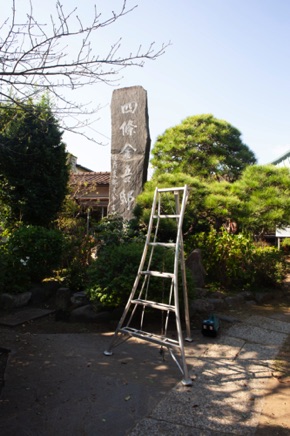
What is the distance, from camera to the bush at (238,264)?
6.75 meters

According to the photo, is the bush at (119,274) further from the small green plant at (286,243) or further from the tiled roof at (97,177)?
the tiled roof at (97,177)

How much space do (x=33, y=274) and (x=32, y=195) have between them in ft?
6.43

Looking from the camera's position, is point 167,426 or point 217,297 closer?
Answer: point 167,426

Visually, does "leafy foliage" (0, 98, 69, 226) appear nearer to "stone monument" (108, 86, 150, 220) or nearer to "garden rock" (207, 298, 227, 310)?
"stone monument" (108, 86, 150, 220)

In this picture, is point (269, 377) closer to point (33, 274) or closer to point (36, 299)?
point (36, 299)

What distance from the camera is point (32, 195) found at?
7430mm

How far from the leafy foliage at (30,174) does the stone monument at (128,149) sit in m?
1.37

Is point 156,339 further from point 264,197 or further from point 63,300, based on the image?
point 264,197

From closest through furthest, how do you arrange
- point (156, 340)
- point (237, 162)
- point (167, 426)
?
1. point (167, 426)
2. point (156, 340)
3. point (237, 162)

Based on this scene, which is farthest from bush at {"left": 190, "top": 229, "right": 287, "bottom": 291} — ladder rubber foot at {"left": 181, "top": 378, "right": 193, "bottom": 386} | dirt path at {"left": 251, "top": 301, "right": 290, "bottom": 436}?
ladder rubber foot at {"left": 181, "top": 378, "right": 193, "bottom": 386}

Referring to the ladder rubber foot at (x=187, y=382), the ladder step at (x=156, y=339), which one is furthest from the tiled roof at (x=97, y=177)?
the ladder rubber foot at (x=187, y=382)

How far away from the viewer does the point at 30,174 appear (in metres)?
7.55

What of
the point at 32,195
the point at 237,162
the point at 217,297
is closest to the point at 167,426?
the point at 217,297

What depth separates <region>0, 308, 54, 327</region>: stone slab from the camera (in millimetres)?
4866
